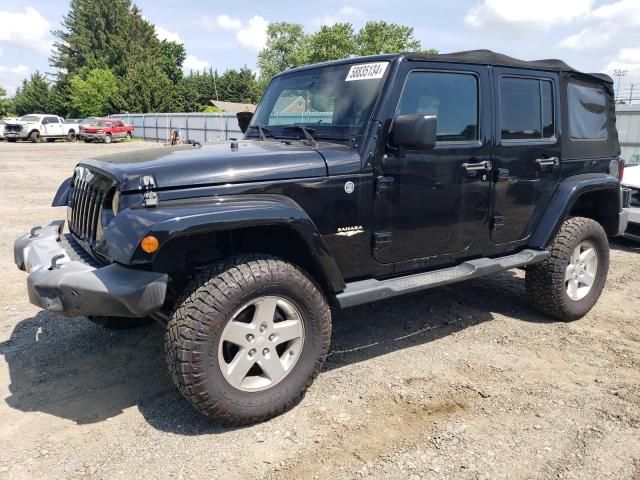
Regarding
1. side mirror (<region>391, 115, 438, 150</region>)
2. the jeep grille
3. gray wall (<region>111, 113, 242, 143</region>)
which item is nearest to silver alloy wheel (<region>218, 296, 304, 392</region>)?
the jeep grille

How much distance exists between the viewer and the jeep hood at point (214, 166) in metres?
2.72

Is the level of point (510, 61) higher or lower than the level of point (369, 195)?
higher

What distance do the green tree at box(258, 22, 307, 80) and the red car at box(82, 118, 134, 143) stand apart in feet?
152

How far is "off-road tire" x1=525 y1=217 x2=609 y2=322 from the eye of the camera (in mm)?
4324

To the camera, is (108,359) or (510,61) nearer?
(108,359)

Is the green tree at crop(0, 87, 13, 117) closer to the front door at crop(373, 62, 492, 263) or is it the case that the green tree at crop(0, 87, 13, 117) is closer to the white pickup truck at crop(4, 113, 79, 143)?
the white pickup truck at crop(4, 113, 79, 143)

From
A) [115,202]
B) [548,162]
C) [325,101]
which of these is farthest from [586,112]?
[115,202]

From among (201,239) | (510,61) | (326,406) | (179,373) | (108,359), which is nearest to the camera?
(179,373)

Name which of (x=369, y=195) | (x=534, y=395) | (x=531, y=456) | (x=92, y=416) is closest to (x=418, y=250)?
(x=369, y=195)

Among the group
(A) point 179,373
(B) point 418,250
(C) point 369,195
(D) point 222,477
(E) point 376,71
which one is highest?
(E) point 376,71

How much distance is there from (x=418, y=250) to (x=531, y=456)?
1.44 m

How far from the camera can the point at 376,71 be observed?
3.38 meters

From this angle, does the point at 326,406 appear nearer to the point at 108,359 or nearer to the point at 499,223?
the point at 108,359

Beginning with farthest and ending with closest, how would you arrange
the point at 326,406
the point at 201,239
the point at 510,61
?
the point at 510,61
the point at 326,406
the point at 201,239
